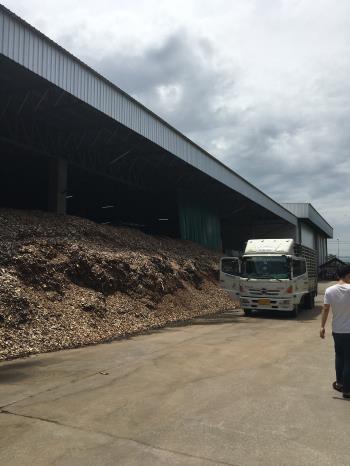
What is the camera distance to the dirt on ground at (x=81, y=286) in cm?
1191

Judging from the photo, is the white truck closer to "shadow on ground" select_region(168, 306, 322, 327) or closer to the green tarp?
"shadow on ground" select_region(168, 306, 322, 327)

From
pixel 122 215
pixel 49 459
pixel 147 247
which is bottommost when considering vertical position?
pixel 49 459

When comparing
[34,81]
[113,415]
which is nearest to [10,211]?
[34,81]

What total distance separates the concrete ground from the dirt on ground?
1471mm

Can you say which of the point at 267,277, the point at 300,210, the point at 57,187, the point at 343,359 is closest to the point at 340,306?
the point at 343,359

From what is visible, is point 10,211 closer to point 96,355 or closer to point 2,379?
point 96,355

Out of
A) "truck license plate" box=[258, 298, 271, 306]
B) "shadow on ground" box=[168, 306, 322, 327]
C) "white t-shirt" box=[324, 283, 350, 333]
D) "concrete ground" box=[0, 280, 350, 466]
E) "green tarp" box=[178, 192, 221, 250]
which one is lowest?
"concrete ground" box=[0, 280, 350, 466]

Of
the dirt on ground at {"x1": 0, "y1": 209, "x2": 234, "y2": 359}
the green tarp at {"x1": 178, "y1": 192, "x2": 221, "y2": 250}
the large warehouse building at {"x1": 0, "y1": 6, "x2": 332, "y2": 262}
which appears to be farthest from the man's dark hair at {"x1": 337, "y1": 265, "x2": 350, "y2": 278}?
the green tarp at {"x1": 178, "y1": 192, "x2": 221, "y2": 250}

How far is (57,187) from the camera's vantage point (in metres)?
24.6

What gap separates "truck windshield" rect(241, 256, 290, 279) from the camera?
19.3 meters

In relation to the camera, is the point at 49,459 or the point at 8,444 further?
the point at 8,444

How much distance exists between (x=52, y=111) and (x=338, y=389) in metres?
17.8

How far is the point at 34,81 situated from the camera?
56.8 ft

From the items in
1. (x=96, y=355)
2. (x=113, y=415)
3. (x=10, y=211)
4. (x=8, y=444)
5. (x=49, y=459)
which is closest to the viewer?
(x=49, y=459)
